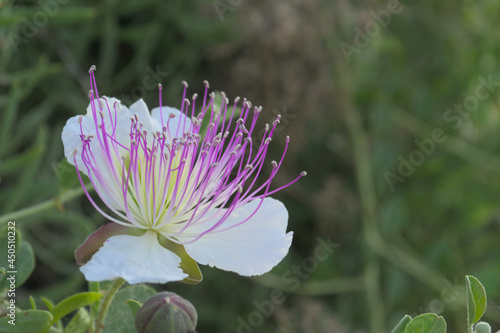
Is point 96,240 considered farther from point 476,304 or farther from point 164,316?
point 476,304

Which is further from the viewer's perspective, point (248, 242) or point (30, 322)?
point (248, 242)

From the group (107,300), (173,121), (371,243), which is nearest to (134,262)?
(107,300)

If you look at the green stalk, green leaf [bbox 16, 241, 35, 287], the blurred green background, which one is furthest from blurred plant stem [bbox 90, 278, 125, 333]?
the green stalk

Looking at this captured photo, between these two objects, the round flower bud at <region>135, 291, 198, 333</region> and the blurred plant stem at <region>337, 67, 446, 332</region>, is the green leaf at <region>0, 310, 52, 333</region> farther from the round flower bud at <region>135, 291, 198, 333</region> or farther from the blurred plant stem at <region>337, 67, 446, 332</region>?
the blurred plant stem at <region>337, 67, 446, 332</region>

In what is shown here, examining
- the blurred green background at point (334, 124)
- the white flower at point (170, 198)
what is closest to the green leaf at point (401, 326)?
the white flower at point (170, 198)

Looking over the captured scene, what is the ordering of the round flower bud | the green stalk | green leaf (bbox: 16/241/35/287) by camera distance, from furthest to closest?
the green stalk < green leaf (bbox: 16/241/35/287) < the round flower bud

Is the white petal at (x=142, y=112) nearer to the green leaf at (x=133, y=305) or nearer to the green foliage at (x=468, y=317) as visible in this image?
the green leaf at (x=133, y=305)

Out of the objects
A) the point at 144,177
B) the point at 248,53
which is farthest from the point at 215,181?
the point at 248,53

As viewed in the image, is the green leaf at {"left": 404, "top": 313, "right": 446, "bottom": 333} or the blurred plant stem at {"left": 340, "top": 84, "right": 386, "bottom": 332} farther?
the blurred plant stem at {"left": 340, "top": 84, "right": 386, "bottom": 332}
